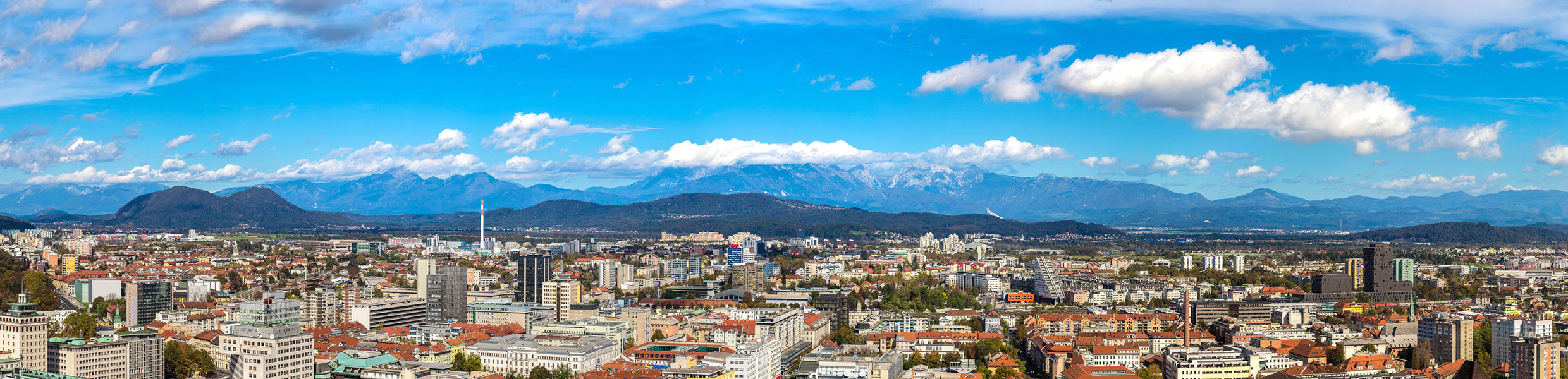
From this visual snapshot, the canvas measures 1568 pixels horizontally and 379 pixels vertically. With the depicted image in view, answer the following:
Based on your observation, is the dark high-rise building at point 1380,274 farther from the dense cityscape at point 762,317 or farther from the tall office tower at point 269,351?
the tall office tower at point 269,351

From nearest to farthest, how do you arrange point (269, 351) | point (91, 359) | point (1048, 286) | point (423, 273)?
point (269, 351)
point (91, 359)
point (423, 273)
point (1048, 286)

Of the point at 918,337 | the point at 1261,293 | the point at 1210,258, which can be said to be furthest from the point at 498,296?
the point at 1210,258

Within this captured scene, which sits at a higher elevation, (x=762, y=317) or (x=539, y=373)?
(x=762, y=317)

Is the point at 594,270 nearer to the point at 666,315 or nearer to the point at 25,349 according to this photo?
the point at 666,315

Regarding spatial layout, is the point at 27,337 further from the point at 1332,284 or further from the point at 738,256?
the point at 738,256

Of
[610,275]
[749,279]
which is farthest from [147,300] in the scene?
[749,279]

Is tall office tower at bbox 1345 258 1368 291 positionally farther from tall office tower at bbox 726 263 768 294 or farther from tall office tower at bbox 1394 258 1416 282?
tall office tower at bbox 726 263 768 294
